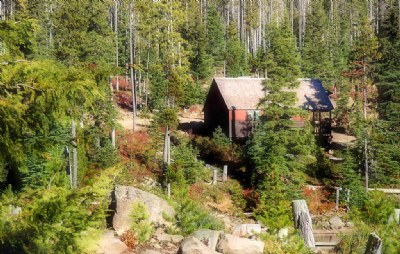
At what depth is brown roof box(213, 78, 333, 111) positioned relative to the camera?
124ft

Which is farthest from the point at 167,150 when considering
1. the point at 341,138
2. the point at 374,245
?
the point at 341,138

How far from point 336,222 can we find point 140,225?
1598 centimetres

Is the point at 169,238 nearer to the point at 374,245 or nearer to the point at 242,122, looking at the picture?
the point at 374,245

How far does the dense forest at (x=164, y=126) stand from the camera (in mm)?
6941

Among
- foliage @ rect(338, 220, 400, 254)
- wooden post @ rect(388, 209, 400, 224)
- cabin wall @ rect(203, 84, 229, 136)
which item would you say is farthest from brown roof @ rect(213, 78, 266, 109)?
foliage @ rect(338, 220, 400, 254)

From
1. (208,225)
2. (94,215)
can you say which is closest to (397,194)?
(208,225)

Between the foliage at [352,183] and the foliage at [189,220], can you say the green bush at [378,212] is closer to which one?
the foliage at [352,183]

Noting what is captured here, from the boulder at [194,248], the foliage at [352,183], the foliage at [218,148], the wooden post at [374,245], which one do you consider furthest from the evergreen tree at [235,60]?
the boulder at [194,248]

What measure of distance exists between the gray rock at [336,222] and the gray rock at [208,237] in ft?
48.6

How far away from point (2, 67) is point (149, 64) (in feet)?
145

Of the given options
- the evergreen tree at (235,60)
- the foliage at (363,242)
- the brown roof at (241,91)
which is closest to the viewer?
the foliage at (363,242)

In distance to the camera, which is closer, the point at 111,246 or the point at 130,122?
the point at 111,246

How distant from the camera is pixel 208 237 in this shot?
42.5 ft

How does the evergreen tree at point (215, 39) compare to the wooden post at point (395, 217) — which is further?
the evergreen tree at point (215, 39)
